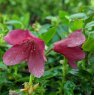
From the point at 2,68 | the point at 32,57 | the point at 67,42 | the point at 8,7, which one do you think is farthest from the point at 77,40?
the point at 8,7

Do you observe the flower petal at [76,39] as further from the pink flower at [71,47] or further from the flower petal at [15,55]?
the flower petal at [15,55]

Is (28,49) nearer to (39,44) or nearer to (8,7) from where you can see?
(39,44)

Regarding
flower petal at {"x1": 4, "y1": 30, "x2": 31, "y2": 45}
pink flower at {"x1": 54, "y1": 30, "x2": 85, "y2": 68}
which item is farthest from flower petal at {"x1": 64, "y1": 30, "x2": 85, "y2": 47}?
flower petal at {"x1": 4, "y1": 30, "x2": 31, "y2": 45}

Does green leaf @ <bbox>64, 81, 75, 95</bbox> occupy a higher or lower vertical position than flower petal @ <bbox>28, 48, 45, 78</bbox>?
lower

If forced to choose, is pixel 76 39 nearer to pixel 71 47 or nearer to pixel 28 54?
pixel 71 47

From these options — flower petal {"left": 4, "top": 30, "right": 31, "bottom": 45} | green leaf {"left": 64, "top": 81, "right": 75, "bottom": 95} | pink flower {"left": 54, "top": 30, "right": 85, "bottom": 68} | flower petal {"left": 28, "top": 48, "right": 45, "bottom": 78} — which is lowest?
green leaf {"left": 64, "top": 81, "right": 75, "bottom": 95}

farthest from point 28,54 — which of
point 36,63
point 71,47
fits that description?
point 71,47

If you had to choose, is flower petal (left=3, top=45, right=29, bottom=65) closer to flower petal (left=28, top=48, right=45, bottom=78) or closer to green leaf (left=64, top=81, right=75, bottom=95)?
flower petal (left=28, top=48, right=45, bottom=78)
